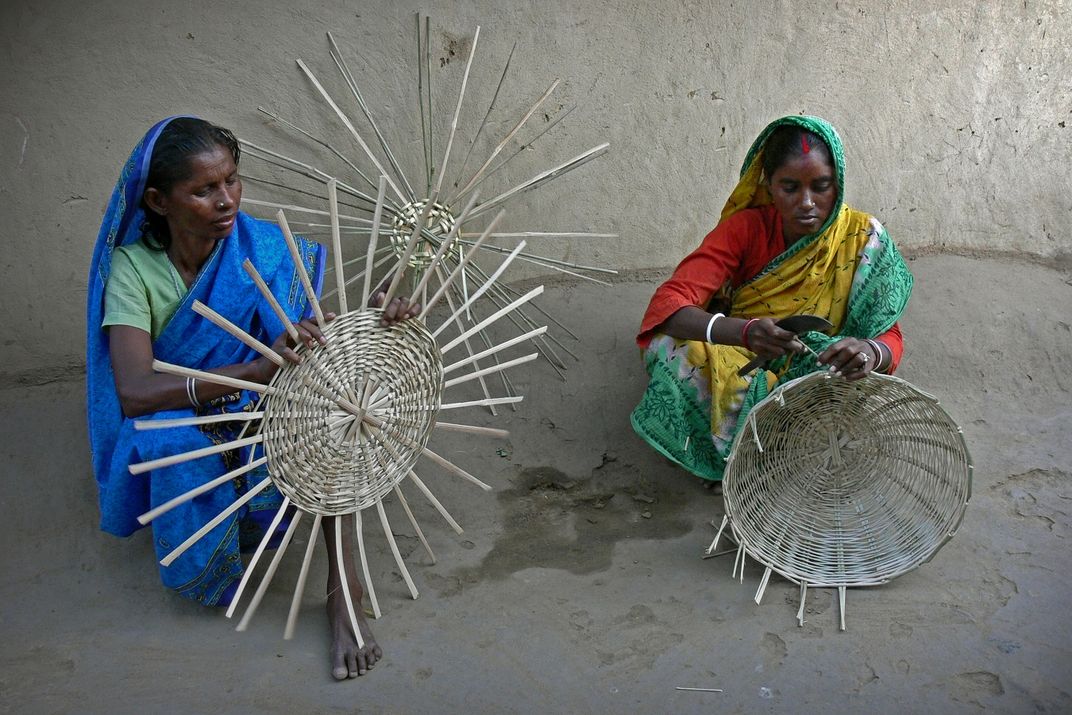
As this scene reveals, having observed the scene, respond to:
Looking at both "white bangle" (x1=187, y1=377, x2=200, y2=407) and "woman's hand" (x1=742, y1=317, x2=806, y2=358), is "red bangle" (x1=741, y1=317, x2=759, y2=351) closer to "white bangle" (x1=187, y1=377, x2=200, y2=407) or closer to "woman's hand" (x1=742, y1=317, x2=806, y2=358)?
"woman's hand" (x1=742, y1=317, x2=806, y2=358)

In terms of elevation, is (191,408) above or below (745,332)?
below

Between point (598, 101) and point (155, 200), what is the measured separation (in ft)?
4.33

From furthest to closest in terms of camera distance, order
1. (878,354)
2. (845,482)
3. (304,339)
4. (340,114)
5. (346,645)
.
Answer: (340,114) < (845,482) < (878,354) < (346,645) < (304,339)

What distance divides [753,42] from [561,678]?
1.92m

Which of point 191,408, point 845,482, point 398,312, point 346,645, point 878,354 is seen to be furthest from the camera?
point 845,482

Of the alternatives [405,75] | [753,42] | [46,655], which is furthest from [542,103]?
[46,655]

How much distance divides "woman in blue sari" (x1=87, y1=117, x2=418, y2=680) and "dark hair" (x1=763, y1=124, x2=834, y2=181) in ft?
3.72

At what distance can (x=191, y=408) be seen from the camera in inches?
82.1

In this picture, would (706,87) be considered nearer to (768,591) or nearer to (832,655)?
(768,591)

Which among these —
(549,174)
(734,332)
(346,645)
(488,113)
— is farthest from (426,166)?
(346,645)

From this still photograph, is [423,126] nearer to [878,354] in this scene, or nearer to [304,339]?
[304,339]

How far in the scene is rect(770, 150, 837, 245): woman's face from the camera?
2334 millimetres

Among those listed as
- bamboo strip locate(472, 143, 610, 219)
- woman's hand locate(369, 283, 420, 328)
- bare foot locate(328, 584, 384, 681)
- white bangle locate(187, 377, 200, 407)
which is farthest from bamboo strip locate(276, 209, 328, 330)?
bamboo strip locate(472, 143, 610, 219)

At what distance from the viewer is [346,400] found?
1870mm
